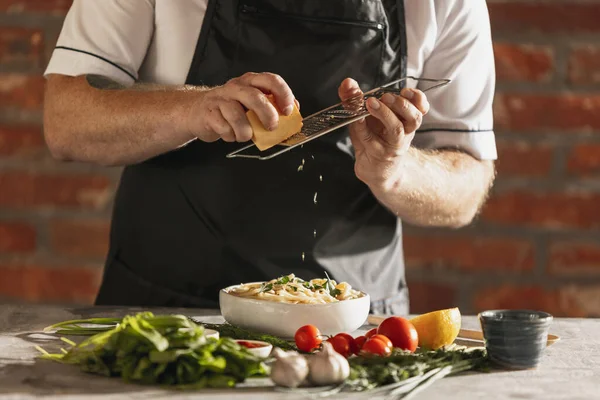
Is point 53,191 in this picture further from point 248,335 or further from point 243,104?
point 248,335

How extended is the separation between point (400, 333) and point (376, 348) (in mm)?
69

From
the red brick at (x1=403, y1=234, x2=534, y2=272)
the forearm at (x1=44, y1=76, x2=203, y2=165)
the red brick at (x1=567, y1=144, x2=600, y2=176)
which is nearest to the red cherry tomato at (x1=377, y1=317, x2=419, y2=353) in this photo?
the forearm at (x1=44, y1=76, x2=203, y2=165)

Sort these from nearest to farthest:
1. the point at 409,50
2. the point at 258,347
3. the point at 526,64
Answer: the point at 258,347 → the point at 409,50 → the point at 526,64

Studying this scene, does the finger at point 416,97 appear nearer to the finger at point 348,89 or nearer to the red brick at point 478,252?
the finger at point 348,89

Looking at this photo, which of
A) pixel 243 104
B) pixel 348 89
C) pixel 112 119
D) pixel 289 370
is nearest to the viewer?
pixel 289 370

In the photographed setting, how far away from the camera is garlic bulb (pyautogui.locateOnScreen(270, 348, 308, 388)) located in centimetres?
99

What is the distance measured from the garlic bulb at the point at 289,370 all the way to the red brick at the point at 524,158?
1.22 meters

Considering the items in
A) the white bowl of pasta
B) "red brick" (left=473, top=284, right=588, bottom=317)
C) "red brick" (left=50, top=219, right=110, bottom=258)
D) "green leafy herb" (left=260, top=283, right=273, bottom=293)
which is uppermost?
"red brick" (left=50, top=219, right=110, bottom=258)

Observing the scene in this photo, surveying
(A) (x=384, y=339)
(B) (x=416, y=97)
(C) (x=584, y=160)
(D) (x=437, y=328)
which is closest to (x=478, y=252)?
(C) (x=584, y=160)

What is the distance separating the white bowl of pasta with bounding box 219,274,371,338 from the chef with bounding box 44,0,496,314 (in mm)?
281

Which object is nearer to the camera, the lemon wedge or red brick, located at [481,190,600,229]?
the lemon wedge

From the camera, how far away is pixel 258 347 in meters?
1.09

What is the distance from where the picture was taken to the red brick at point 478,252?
2.12 meters

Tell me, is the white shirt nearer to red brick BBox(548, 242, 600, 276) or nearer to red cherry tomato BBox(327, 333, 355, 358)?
red brick BBox(548, 242, 600, 276)
